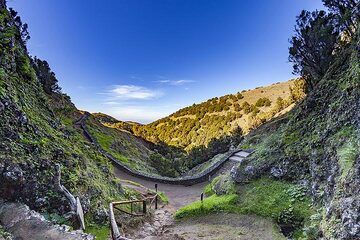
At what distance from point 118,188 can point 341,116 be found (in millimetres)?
11234

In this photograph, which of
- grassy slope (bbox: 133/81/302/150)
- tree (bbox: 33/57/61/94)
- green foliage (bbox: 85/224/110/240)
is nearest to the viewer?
green foliage (bbox: 85/224/110/240)

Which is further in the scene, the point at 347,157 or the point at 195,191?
the point at 195,191

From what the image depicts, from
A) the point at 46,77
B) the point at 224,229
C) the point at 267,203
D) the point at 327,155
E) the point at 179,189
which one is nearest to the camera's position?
the point at 224,229

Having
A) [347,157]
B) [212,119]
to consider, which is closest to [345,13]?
[347,157]

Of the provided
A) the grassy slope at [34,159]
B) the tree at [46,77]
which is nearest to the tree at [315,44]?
the grassy slope at [34,159]

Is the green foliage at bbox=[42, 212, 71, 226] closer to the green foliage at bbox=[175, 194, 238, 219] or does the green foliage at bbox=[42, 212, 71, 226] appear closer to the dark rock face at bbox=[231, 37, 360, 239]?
the green foliage at bbox=[175, 194, 238, 219]

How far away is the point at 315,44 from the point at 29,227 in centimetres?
2505

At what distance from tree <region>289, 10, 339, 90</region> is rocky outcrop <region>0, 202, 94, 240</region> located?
2361 centimetres

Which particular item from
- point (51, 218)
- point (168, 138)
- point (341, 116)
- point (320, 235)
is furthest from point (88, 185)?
point (168, 138)

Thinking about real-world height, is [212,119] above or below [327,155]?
above

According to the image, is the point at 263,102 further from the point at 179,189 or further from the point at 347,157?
the point at 347,157

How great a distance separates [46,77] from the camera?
49.9 metres

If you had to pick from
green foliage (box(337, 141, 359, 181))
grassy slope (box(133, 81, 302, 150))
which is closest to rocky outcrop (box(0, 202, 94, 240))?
green foliage (box(337, 141, 359, 181))

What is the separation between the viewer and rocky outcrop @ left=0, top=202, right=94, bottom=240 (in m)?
7.04
